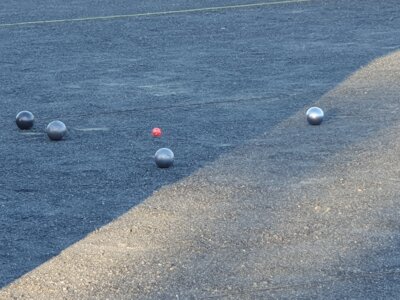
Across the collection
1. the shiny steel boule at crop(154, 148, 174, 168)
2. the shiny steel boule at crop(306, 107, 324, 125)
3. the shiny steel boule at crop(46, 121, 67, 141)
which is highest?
the shiny steel boule at crop(154, 148, 174, 168)

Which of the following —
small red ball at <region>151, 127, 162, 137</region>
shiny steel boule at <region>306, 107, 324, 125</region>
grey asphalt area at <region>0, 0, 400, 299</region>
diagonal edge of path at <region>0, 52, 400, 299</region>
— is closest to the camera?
diagonal edge of path at <region>0, 52, 400, 299</region>

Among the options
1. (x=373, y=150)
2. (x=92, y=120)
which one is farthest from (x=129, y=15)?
(x=373, y=150)

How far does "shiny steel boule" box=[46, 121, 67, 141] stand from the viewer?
1066 centimetres

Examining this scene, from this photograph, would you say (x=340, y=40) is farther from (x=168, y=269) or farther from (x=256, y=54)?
(x=168, y=269)

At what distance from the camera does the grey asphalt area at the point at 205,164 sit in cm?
711

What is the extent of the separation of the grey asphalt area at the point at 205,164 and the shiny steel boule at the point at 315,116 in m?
0.15

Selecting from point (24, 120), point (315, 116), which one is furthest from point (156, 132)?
point (315, 116)

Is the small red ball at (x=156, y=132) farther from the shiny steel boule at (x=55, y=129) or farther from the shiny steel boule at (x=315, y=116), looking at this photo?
the shiny steel boule at (x=315, y=116)

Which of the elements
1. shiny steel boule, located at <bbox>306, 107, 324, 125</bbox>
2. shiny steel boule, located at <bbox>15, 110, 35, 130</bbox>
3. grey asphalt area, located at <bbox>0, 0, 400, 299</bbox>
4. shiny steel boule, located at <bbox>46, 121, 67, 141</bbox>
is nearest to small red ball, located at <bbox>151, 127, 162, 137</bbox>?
grey asphalt area, located at <bbox>0, 0, 400, 299</bbox>

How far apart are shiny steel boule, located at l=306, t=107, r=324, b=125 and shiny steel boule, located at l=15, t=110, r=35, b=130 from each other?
9.55ft

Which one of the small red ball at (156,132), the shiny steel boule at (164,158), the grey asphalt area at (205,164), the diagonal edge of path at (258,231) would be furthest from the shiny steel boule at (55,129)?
the diagonal edge of path at (258,231)

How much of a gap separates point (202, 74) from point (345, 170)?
4.77m

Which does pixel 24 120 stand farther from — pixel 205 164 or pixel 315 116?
pixel 315 116

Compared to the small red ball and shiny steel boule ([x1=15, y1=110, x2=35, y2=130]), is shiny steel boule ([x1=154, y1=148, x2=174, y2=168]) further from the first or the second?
shiny steel boule ([x1=15, y1=110, x2=35, y2=130])
